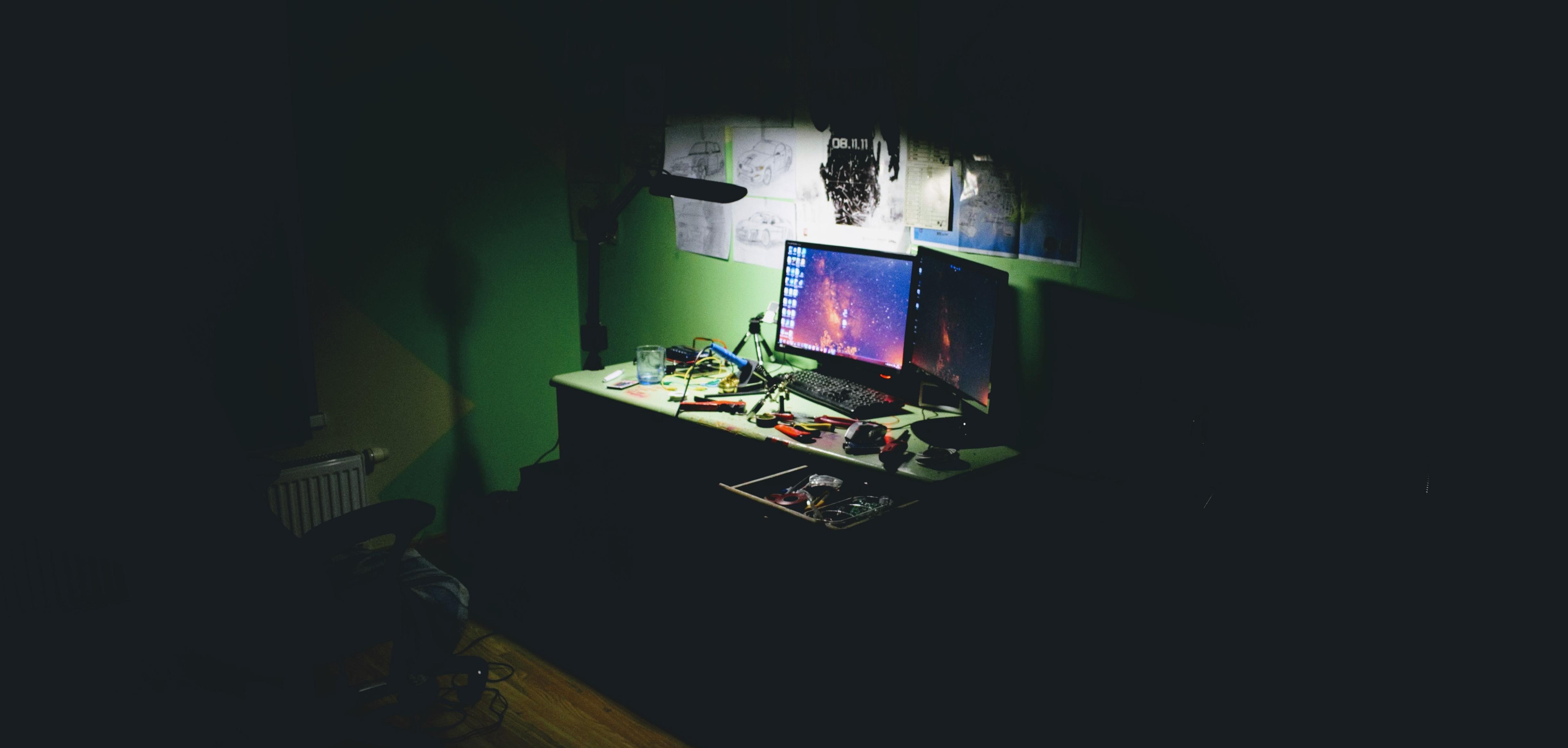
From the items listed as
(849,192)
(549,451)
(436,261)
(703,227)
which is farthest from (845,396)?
(436,261)

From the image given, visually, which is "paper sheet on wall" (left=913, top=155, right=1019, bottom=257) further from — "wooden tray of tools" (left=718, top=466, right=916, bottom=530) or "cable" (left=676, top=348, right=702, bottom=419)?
"cable" (left=676, top=348, right=702, bottom=419)

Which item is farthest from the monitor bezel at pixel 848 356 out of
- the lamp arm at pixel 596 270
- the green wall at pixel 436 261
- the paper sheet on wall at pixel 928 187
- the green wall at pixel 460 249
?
the green wall at pixel 436 261

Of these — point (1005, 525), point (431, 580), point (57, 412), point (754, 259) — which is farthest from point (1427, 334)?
point (57, 412)

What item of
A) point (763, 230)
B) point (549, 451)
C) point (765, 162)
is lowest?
point (549, 451)

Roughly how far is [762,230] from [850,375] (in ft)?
2.09

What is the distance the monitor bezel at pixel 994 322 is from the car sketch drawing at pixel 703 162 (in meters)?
0.94

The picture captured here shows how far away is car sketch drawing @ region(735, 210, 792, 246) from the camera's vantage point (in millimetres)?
3191

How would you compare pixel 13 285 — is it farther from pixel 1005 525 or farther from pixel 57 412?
pixel 1005 525

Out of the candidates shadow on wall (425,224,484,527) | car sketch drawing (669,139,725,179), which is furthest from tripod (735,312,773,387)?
shadow on wall (425,224,484,527)

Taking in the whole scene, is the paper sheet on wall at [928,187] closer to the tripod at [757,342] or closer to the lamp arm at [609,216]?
the tripod at [757,342]

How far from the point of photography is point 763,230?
128 inches

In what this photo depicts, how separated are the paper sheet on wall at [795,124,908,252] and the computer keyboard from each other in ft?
1.41

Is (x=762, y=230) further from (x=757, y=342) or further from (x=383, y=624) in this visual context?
(x=383, y=624)

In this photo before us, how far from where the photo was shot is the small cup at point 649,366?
304cm
